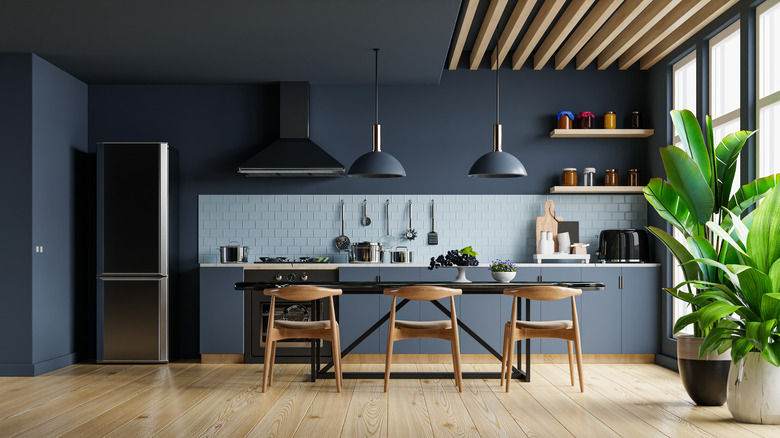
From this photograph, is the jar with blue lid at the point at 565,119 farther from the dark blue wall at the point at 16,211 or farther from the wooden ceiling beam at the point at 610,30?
the dark blue wall at the point at 16,211

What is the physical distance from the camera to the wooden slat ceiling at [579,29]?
4965 mm

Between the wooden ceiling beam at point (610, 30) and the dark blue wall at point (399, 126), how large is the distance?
1.30ft

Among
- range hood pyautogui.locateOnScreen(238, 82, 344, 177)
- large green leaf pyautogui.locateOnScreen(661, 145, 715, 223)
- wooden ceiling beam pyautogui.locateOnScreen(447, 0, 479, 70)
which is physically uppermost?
wooden ceiling beam pyautogui.locateOnScreen(447, 0, 479, 70)

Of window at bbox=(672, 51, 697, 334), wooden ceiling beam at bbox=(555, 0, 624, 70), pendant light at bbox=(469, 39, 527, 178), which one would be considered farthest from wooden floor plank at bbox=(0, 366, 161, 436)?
window at bbox=(672, 51, 697, 334)

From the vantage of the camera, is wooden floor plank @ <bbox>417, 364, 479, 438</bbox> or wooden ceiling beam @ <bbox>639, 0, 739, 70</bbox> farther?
wooden ceiling beam @ <bbox>639, 0, 739, 70</bbox>

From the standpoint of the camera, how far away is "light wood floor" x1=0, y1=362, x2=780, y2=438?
3.61 metres

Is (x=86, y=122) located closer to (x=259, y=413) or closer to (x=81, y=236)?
(x=81, y=236)

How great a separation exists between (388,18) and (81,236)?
3.86 m

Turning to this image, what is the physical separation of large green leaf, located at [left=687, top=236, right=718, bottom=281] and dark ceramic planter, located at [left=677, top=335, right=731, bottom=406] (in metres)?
0.43

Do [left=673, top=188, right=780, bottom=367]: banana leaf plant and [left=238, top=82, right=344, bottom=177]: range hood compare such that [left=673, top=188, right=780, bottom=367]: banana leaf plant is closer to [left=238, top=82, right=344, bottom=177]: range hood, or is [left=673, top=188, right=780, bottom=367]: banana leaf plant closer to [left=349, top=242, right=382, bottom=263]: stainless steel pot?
[left=349, top=242, right=382, bottom=263]: stainless steel pot

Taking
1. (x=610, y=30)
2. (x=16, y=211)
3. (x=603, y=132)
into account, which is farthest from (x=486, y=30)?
(x=16, y=211)

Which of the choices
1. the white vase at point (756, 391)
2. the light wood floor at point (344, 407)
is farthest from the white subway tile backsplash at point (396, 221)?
the white vase at point (756, 391)

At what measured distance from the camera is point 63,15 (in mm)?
4625

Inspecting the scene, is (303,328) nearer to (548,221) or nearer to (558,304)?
(558,304)
